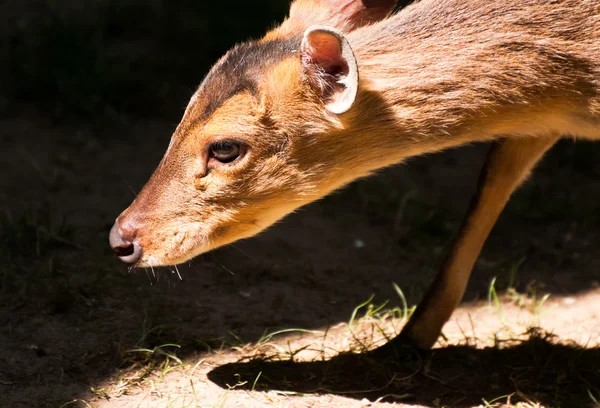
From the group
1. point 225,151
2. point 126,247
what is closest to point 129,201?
point 126,247

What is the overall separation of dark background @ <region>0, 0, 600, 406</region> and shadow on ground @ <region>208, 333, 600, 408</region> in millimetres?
503

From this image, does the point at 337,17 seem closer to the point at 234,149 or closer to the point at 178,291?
the point at 234,149

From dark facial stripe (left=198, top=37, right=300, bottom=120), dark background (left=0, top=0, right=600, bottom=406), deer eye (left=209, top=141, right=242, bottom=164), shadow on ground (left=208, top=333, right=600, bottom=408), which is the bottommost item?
shadow on ground (left=208, top=333, right=600, bottom=408)

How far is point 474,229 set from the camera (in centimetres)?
507

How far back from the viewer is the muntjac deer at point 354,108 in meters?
4.28

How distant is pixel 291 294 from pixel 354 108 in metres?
1.81

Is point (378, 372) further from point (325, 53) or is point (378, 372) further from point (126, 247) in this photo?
point (325, 53)

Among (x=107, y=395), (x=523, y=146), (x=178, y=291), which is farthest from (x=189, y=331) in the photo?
(x=523, y=146)

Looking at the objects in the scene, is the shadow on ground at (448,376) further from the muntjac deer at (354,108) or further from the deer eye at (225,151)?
the deer eye at (225,151)

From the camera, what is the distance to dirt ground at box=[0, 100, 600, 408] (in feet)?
15.4

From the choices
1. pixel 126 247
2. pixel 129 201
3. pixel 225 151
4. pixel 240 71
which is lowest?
pixel 129 201

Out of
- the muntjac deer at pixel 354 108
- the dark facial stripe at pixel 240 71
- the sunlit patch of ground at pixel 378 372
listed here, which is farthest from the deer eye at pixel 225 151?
the sunlit patch of ground at pixel 378 372

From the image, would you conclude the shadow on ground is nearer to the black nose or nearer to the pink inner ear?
the black nose

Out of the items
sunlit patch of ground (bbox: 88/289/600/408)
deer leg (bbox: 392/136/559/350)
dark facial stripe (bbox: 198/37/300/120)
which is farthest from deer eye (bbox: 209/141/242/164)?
deer leg (bbox: 392/136/559/350)
